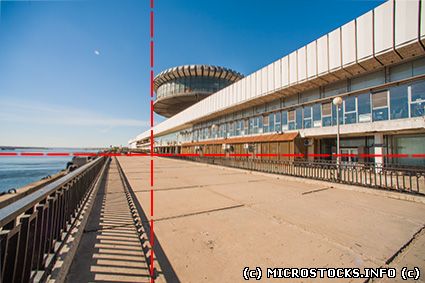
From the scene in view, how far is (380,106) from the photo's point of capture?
13.4m

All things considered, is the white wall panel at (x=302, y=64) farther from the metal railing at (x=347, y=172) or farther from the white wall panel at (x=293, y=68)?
the metal railing at (x=347, y=172)

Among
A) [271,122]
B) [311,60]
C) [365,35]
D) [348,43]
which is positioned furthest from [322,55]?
[271,122]

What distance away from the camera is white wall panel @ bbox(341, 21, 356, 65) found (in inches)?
533

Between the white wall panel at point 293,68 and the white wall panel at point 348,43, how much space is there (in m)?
4.05

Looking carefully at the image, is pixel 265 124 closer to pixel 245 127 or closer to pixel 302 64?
pixel 245 127

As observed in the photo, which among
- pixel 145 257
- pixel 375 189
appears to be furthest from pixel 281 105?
pixel 145 257

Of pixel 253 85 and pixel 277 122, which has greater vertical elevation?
pixel 253 85

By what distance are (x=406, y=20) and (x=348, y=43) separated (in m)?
3.11

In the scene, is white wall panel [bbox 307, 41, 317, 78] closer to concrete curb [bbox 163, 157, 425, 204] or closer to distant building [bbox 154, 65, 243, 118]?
concrete curb [bbox 163, 157, 425, 204]

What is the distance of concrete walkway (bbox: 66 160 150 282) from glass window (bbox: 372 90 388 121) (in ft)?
56.0

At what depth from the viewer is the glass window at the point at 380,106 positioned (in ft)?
43.2

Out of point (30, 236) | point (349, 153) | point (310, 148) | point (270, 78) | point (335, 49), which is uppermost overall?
point (335, 49)

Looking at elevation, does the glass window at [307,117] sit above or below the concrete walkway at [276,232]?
above

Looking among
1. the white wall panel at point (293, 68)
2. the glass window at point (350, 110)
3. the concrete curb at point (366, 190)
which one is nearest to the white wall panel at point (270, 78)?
the white wall panel at point (293, 68)
